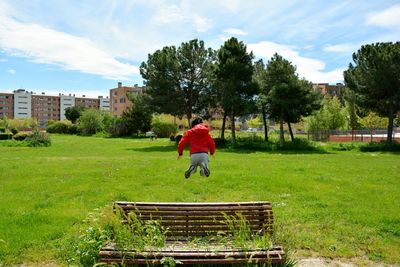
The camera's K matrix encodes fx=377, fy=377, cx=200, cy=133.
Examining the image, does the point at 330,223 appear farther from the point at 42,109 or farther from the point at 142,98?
the point at 42,109

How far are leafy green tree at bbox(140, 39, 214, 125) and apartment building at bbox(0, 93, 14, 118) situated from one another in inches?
6079

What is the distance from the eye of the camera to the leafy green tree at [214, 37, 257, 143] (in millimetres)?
37469

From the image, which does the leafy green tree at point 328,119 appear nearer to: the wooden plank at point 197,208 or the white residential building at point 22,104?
the wooden plank at point 197,208

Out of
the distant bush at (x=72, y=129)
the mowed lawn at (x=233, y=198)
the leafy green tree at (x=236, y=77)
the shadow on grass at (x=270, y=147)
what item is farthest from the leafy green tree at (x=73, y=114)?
the mowed lawn at (x=233, y=198)

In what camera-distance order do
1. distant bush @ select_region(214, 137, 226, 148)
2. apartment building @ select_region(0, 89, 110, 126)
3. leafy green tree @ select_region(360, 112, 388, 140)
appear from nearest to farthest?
distant bush @ select_region(214, 137, 226, 148) → leafy green tree @ select_region(360, 112, 388, 140) → apartment building @ select_region(0, 89, 110, 126)

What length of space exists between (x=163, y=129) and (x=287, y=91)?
38.2 meters

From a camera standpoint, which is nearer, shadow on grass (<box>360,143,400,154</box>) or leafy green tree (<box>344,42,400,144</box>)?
shadow on grass (<box>360,143,400,154</box>)

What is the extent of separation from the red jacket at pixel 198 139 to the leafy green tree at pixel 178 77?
34.5 metres

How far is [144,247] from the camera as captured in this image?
237 inches

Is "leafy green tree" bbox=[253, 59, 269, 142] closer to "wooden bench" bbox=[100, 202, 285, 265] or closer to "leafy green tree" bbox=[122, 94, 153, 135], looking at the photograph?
"wooden bench" bbox=[100, 202, 285, 265]

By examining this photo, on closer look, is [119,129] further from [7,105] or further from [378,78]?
[7,105]

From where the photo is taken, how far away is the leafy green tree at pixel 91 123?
262 ft

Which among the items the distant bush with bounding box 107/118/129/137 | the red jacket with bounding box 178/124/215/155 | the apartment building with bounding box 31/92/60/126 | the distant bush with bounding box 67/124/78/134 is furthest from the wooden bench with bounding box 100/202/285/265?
the apartment building with bounding box 31/92/60/126

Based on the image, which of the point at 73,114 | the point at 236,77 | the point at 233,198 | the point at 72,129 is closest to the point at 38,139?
the point at 236,77
